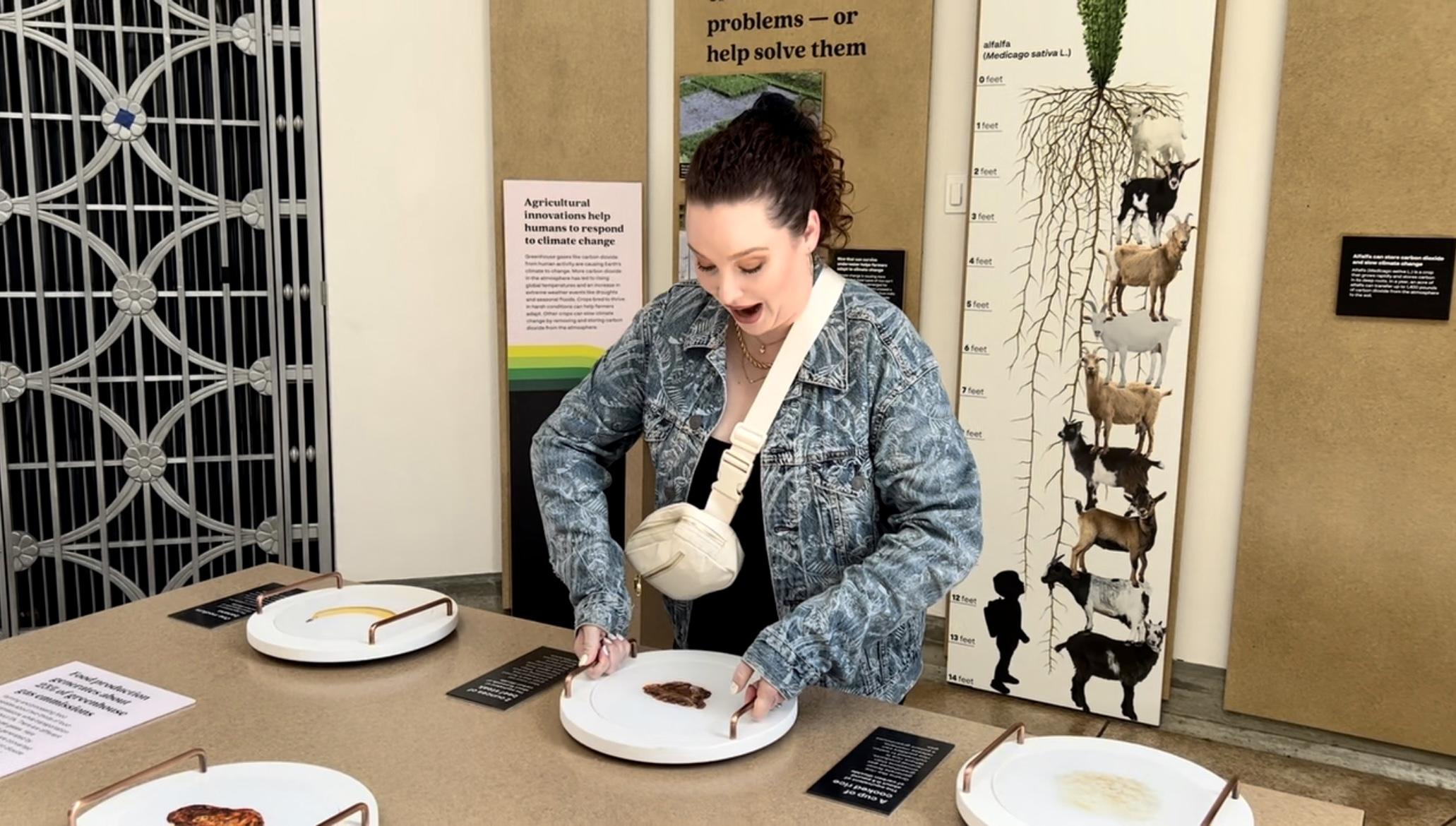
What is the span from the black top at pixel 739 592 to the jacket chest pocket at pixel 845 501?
0.31 ft

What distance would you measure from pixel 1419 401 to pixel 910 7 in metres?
1.82

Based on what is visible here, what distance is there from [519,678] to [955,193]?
7.95 ft

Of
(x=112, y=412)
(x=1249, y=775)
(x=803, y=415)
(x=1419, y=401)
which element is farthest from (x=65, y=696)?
(x=1419, y=401)

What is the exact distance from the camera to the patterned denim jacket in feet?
4.62

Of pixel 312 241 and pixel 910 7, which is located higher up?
pixel 910 7

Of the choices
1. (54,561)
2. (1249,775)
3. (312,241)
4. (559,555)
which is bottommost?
(1249,775)

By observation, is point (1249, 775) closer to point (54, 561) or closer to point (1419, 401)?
point (1419, 401)

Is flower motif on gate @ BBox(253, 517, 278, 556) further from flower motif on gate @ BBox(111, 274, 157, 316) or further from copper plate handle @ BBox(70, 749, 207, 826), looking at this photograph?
copper plate handle @ BBox(70, 749, 207, 826)

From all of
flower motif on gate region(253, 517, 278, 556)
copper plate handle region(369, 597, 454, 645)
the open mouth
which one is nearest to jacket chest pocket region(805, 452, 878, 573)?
the open mouth

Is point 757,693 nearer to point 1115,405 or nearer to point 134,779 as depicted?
point 134,779

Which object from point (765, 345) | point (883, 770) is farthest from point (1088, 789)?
point (765, 345)

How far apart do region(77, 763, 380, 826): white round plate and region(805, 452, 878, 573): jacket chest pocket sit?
2.39 feet

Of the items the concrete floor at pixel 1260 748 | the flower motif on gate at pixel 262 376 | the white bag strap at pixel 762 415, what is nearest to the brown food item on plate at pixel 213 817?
the white bag strap at pixel 762 415

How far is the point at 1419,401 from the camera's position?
280 cm
